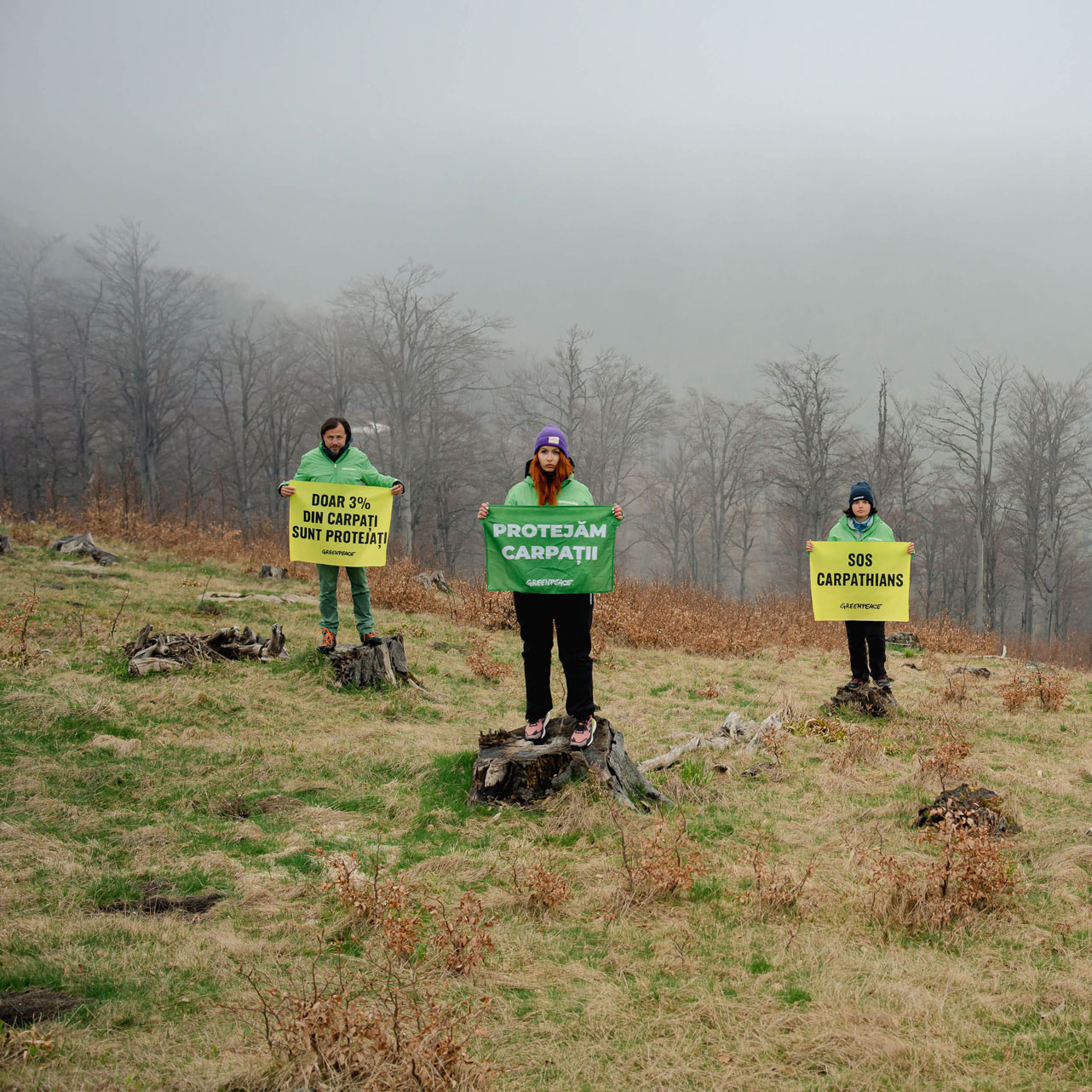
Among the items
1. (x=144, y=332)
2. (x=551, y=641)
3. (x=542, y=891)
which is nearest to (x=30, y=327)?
(x=144, y=332)

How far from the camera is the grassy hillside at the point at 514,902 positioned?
9.05ft

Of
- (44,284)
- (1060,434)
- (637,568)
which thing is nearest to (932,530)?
(1060,434)

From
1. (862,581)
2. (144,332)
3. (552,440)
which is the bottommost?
(862,581)

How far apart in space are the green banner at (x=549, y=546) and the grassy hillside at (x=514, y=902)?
1.61 meters

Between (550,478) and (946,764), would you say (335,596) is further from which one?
(946,764)

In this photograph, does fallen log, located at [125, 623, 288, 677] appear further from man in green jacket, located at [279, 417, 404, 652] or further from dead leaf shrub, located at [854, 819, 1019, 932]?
dead leaf shrub, located at [854, 819, 1019, 932]

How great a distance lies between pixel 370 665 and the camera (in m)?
8.62

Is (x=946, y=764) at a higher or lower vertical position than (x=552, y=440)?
lower

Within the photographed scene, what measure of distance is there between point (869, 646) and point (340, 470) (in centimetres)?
677

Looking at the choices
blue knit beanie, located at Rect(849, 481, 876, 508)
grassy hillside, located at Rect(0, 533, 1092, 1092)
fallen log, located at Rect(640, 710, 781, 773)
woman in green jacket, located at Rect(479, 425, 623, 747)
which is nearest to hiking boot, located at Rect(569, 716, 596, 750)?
woman in green jacket, located at Rect(479, 425, 623, 747)

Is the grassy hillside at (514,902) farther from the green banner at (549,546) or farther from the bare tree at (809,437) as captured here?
the bare tree at (809,437)

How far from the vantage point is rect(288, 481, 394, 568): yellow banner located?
8.77m

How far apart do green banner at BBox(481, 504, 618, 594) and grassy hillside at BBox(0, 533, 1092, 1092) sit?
1.61 meters

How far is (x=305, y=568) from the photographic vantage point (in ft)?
57.7
